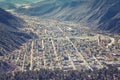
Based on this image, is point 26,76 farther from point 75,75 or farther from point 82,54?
point 82,54

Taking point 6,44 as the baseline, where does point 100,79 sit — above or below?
below

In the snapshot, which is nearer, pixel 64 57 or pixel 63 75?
pixel 63 75

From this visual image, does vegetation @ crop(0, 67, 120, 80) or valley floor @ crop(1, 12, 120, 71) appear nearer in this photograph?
vegetation @ crop(0, 67, 120, 80)

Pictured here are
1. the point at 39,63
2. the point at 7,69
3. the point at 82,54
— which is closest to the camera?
the point at 7,69

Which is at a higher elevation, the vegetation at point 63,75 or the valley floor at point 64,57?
the valley floor at point 64,57

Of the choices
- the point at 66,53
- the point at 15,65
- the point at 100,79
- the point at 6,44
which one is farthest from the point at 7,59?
the point at 100,79

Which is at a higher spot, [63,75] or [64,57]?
[64,57]

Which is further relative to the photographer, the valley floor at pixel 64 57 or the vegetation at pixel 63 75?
the valley floor at pixel 64 57

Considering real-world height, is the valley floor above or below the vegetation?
above
